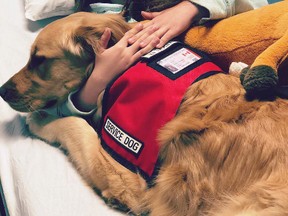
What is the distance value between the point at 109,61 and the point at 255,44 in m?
0.45

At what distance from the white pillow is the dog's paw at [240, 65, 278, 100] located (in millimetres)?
1055

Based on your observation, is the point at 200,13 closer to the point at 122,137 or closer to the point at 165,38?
the point at 165,38

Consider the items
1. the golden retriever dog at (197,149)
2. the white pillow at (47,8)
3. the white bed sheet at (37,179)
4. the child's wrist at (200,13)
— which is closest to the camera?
the golden retriever dog at (197,149)

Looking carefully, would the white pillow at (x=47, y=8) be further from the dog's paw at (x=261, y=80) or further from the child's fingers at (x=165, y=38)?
the dog's paw at (x=261, y=80)

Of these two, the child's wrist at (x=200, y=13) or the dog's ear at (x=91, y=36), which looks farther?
the child's wrist at (x=200, y=13)

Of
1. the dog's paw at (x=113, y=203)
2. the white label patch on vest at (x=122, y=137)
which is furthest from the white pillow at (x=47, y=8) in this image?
the dog's paw at (x=113, y=203)

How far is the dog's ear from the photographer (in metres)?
1.37

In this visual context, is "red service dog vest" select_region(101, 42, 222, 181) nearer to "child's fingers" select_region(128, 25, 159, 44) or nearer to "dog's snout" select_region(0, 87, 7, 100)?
"child's fingers" select_region(128, 25, 159, 44)

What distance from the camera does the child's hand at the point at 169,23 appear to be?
55.0 inches

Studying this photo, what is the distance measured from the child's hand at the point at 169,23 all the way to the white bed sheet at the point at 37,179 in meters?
0.46

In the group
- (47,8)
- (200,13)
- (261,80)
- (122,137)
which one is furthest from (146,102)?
(47,8)

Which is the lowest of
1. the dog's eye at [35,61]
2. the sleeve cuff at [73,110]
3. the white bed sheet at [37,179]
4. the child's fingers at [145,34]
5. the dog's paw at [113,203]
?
the dog's paw at [113,203]

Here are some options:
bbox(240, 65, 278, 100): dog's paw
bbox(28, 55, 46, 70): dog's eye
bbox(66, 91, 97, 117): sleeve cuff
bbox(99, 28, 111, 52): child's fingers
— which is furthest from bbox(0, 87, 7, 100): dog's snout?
bbox(240, 65, 278, 100): dog's paw

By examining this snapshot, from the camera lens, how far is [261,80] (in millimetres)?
1037
